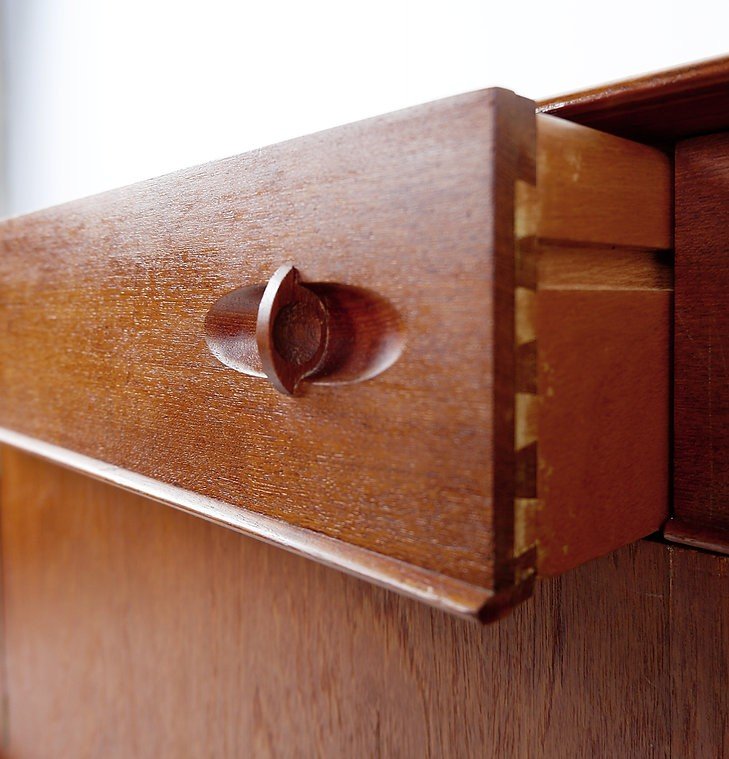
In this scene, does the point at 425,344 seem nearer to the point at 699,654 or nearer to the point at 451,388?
the point at 451,388

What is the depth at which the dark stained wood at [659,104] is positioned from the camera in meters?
0.32

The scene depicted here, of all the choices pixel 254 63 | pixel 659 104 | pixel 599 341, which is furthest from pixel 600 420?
pixel 254 63

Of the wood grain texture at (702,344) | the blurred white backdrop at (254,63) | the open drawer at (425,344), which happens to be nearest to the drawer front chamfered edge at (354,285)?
the open drawer at (425,344)

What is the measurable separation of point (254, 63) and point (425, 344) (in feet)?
1.90

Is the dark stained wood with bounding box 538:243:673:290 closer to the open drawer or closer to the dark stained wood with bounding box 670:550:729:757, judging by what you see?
the open drawer

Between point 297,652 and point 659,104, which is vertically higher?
point 659,104

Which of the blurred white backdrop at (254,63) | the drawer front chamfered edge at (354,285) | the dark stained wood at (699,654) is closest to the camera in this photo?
the drawer front chamfered edge at (354,285)

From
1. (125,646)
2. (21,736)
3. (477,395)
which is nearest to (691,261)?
(477,395)

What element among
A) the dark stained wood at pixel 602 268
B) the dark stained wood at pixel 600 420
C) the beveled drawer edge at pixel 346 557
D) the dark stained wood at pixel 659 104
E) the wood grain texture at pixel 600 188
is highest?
the dark stained wood at pixel 659 104

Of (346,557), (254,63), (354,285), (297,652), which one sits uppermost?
(254,63)

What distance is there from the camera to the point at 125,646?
841 mm

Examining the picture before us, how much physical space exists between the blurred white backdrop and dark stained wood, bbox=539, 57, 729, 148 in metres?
0.14

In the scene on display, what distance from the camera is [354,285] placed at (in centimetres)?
33

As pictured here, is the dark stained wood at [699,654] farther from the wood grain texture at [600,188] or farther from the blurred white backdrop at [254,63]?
the blurred white backdrop at [254,63]
